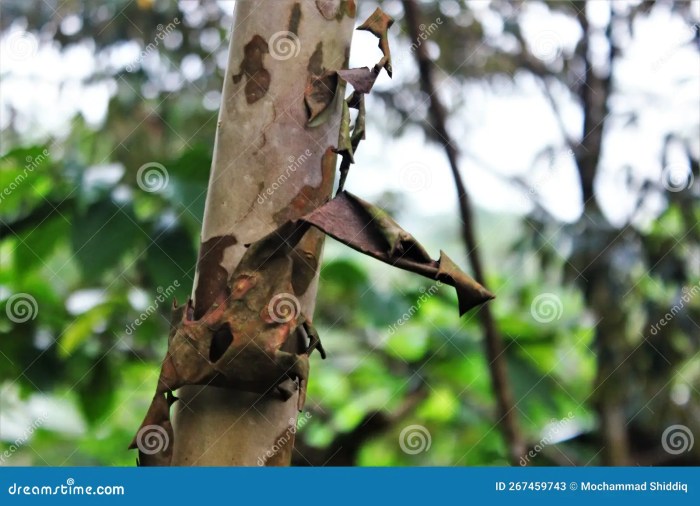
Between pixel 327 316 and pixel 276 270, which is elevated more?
pixel 276 270

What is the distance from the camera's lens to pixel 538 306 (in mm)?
2748

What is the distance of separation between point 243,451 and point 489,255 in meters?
4.63

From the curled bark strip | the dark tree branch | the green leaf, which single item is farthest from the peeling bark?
the dark tree branch

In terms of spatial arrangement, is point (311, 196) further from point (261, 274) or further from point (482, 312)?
point (482, 312)

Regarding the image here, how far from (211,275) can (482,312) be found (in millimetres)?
1538

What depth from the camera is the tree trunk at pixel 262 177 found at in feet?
2.66

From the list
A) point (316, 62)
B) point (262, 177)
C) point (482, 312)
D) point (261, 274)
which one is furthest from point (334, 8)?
point (482, 312)

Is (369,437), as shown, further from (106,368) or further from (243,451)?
(243,451)

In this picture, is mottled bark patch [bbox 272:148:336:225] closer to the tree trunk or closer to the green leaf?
the tree trunk

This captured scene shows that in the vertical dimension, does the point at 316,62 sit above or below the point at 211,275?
above

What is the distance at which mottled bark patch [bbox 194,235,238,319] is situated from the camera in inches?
32.8

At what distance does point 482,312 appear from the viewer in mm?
2295

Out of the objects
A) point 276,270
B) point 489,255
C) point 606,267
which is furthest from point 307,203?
point 489,255

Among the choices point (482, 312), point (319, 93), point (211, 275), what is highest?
point (319, 93)
